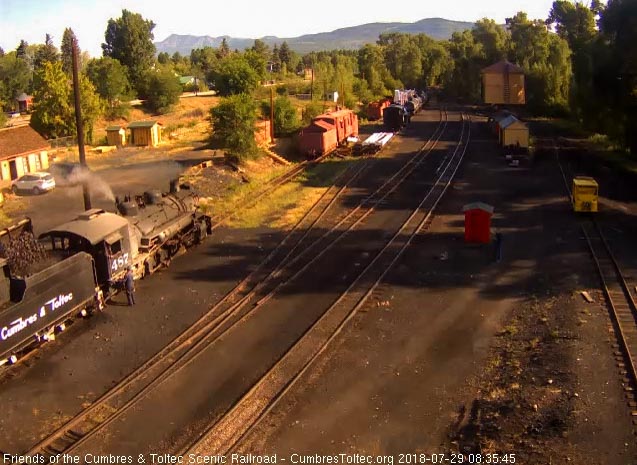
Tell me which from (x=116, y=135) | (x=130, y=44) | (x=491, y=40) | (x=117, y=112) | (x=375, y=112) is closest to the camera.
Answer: (x=116, y=135)

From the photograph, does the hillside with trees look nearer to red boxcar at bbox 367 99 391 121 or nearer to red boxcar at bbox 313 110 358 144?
red boxcar at bbox 313 110 358 144

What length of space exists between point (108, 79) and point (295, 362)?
66403 millimetres

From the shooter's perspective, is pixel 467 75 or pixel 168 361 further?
pixel 467 75

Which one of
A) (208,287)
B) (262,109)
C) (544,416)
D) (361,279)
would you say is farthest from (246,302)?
(262,109)

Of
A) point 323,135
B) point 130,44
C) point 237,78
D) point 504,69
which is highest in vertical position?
point 130,44

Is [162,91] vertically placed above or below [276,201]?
above

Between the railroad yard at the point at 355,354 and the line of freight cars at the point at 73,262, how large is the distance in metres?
0.79

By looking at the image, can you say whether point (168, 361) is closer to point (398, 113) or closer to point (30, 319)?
point (30, 319)

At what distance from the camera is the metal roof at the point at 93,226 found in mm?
15086

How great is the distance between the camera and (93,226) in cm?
1563

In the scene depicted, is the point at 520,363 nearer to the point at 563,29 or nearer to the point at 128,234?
the point at 128,234

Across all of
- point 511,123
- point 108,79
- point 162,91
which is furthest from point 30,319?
point 162,91

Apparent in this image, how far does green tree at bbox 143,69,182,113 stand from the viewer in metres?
75.9

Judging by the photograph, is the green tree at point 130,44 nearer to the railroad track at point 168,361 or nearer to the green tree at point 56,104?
the green tree at point 56,104
